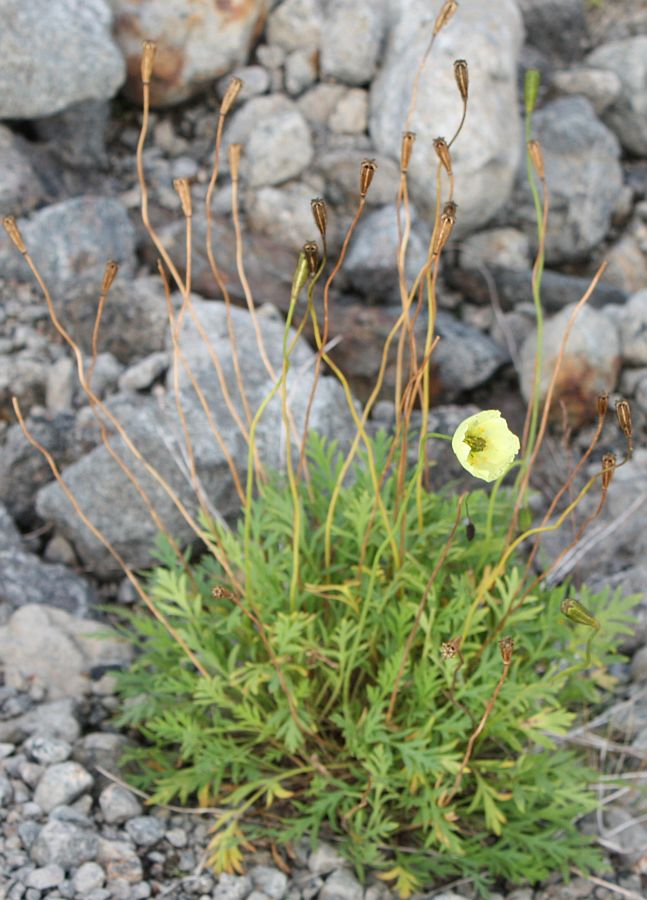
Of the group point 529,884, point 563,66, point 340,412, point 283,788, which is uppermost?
point 563,66

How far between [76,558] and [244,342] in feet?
2.83

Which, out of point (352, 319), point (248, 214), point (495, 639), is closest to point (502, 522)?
point (495, 639)

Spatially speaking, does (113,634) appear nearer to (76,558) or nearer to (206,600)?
(206,600)

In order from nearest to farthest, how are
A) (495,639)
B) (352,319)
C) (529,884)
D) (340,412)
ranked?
1. (495,639)
2. (529,884)
3. (340,412)
4. (352,319)

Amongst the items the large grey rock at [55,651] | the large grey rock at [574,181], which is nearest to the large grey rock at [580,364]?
the large grey rock at [574,181]

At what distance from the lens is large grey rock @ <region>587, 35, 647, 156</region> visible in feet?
18.1

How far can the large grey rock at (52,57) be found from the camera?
4.25 m

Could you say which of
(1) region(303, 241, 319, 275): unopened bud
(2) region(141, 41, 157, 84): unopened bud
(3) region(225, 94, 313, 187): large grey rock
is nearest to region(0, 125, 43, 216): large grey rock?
(3) region(225, 94, 313, 187): large grey rock

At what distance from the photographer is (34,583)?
3195 millimetres

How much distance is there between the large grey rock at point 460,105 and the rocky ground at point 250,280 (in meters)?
0.01

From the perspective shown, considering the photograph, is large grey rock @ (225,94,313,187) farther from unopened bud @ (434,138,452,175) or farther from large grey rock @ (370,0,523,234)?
unopened bud @ (434,138,452,175)

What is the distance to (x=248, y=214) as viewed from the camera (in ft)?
15.0

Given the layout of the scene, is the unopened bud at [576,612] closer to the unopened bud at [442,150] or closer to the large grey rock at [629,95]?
the unopened bud at [442,150]

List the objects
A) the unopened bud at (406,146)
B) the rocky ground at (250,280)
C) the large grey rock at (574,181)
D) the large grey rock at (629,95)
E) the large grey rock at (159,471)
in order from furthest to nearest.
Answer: the large grey rock at (629,95) → the large grey rock at (574,181) → the large grey rock at (159,471) → the rocky ground at (250,280) → the unopened bud at (406,146)
